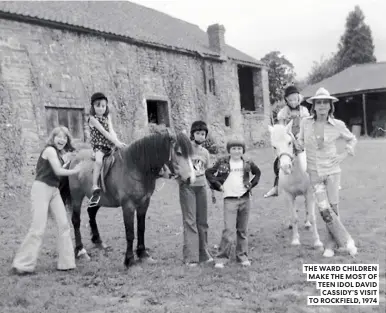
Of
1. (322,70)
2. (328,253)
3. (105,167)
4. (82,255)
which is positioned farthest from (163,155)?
(322,70)

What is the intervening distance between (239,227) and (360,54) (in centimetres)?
4448

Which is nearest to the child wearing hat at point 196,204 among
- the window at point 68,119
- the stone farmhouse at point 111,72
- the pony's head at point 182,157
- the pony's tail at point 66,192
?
the pony's head at point 182,157

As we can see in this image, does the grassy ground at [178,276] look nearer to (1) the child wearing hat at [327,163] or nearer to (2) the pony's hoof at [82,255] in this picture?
(2) the pony's hoof at [82,255]

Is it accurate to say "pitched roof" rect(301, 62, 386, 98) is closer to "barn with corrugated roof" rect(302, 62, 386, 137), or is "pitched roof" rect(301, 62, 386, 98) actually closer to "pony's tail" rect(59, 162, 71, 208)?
"barn with corrugated roof" rect(302, 62, 386, 137)

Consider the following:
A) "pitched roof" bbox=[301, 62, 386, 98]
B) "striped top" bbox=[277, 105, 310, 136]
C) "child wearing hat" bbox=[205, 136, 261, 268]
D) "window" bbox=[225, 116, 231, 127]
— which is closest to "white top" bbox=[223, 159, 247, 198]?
"child wearing hat" bbox=[205, 136, 261, 268]

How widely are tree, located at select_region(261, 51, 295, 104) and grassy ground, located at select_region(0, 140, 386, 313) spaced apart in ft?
107

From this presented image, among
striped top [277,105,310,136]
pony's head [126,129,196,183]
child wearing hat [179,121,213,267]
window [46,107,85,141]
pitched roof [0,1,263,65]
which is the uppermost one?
pitched roof [0,1,263,65]

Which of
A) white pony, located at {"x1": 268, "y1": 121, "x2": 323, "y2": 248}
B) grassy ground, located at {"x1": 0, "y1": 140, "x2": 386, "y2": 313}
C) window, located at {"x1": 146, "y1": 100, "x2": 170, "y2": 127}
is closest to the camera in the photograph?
grassy ground, located at {"x1": 0, "y1": 140, "x2": 386, "y2": 313}

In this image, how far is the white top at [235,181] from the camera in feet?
17.2

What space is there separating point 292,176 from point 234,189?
1401mm

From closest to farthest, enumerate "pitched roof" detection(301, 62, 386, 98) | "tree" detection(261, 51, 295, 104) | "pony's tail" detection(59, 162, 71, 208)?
"pony's tail" detection(59, 162, 71, 208) → "pitched roof" detection(301, 62, 386, 98) → "tree" detection(261, 51, 295, 104)

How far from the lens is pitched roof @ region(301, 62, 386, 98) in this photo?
27609 mm

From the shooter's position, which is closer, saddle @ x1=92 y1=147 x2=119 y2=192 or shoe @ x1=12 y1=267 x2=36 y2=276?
shoe @ x1=12 y1=267 x2=36 y2=276

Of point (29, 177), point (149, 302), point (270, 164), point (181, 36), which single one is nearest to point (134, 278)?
point (149, 302)
